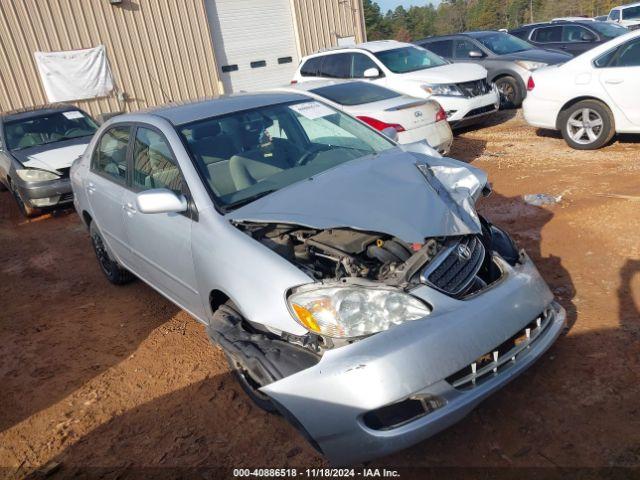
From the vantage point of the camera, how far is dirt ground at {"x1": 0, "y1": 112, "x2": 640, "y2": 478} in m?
2.43

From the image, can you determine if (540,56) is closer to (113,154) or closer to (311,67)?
(311,67)

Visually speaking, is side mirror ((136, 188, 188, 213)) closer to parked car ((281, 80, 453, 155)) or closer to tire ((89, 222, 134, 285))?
tire ((89, 222, 134, 285))

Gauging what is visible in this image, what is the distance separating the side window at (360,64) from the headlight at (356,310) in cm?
776

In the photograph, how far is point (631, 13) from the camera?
18.0 m

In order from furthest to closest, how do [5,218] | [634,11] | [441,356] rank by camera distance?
1. [634,11]
2. [5,218]
3. [441,356]

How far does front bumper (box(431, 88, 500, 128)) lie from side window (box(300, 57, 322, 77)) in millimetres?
2666

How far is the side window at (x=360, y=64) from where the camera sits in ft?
30.6

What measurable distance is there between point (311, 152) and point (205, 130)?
0.74 m

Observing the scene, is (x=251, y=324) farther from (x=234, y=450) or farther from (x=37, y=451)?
(x=37, y=451)

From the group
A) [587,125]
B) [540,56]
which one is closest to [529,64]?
[540,56]

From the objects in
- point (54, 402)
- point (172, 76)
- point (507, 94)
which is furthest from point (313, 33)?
point (54, 402)

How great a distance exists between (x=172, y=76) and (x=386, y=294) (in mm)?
13046

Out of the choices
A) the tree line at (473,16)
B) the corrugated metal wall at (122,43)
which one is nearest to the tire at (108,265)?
the corrugated metal wall at (122,43)

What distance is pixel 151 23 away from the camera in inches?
520
